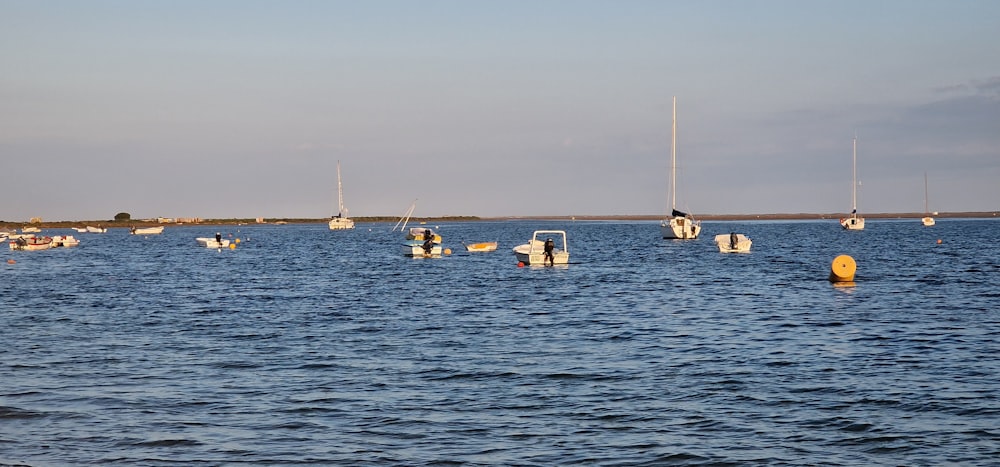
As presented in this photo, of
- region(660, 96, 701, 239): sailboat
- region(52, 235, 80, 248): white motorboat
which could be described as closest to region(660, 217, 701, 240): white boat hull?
region(660, 96, 701, 239): sailboat

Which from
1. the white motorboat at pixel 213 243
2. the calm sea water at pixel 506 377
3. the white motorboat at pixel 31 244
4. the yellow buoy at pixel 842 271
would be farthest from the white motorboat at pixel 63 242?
the yellow buoy at pixel 842 271

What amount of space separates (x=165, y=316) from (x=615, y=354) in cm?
2136

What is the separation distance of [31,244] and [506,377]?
117438 millimetres

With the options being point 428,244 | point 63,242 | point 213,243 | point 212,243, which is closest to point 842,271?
point 428,244

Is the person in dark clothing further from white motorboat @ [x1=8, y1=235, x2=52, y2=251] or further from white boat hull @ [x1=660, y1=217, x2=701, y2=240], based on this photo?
white motorboat @ [x1=8, y1=235, x2=52, y2=251]

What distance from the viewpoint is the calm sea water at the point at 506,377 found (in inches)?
712

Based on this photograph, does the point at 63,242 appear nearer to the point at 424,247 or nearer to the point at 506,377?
the point at 424,247

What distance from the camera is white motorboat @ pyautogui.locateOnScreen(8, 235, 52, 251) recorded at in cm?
→ 12571

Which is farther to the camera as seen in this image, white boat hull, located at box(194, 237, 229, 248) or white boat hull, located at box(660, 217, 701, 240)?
white boat hull, located at box(194, 237, 229, 248)

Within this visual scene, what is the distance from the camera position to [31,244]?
127m

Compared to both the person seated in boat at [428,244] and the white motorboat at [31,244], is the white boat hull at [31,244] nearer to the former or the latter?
the white motorboat at [31,244]

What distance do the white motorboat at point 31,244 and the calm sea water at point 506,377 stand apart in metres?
81.4

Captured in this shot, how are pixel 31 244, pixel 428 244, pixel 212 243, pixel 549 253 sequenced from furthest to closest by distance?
pixel 212 243 < pixel 31 244 < pixel 428 244 < pixel 549 253

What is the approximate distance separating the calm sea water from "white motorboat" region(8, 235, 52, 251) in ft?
267
